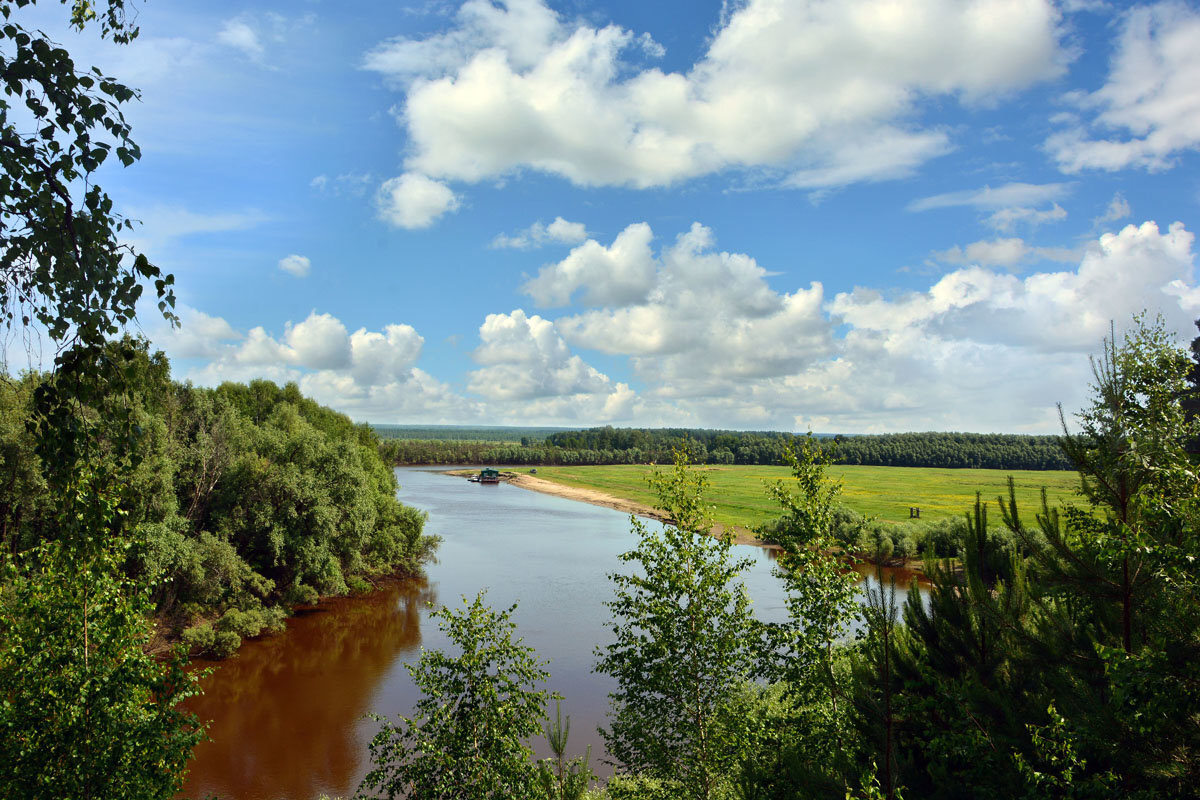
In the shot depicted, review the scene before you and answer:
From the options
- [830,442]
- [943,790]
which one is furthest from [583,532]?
[943,790]

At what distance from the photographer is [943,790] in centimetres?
745

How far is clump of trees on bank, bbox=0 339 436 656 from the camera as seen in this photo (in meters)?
24.9

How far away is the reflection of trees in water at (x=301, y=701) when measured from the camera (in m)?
18.9

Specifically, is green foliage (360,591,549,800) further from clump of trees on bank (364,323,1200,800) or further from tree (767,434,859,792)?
tree (767,434,859,792)

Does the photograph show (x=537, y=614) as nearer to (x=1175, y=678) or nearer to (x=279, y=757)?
(x=279, y=757)

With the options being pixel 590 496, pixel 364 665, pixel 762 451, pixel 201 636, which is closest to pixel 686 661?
pixel 364 665

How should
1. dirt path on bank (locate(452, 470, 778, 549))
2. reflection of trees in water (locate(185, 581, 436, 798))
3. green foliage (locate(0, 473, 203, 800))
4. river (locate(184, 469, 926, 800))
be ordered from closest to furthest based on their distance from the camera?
green foliage (locate(0, 473, 203, 800)) → reflection of trees in water (locate(185, 581, 436, 798)) → river (locate(184, 469, 926, 800)) → dirt path on bank (locate(452, 470, 778, 549))

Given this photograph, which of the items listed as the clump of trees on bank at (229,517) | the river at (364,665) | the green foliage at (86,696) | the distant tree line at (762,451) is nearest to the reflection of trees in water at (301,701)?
the river at (364,665)

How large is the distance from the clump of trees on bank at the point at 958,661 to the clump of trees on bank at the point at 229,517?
19069 millimetres

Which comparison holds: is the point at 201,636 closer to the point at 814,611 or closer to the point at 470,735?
the point at 470,735

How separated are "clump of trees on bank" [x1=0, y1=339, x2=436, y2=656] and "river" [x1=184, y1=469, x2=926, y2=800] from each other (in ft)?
5.97

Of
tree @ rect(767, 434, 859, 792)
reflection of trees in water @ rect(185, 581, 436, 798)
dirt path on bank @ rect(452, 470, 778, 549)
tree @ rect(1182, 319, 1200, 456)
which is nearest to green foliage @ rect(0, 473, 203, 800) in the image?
tree @ rect(767, 434, 859, 792)

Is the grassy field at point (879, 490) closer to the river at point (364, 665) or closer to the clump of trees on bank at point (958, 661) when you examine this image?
the river at point (364, 665)

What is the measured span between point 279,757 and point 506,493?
274ft
